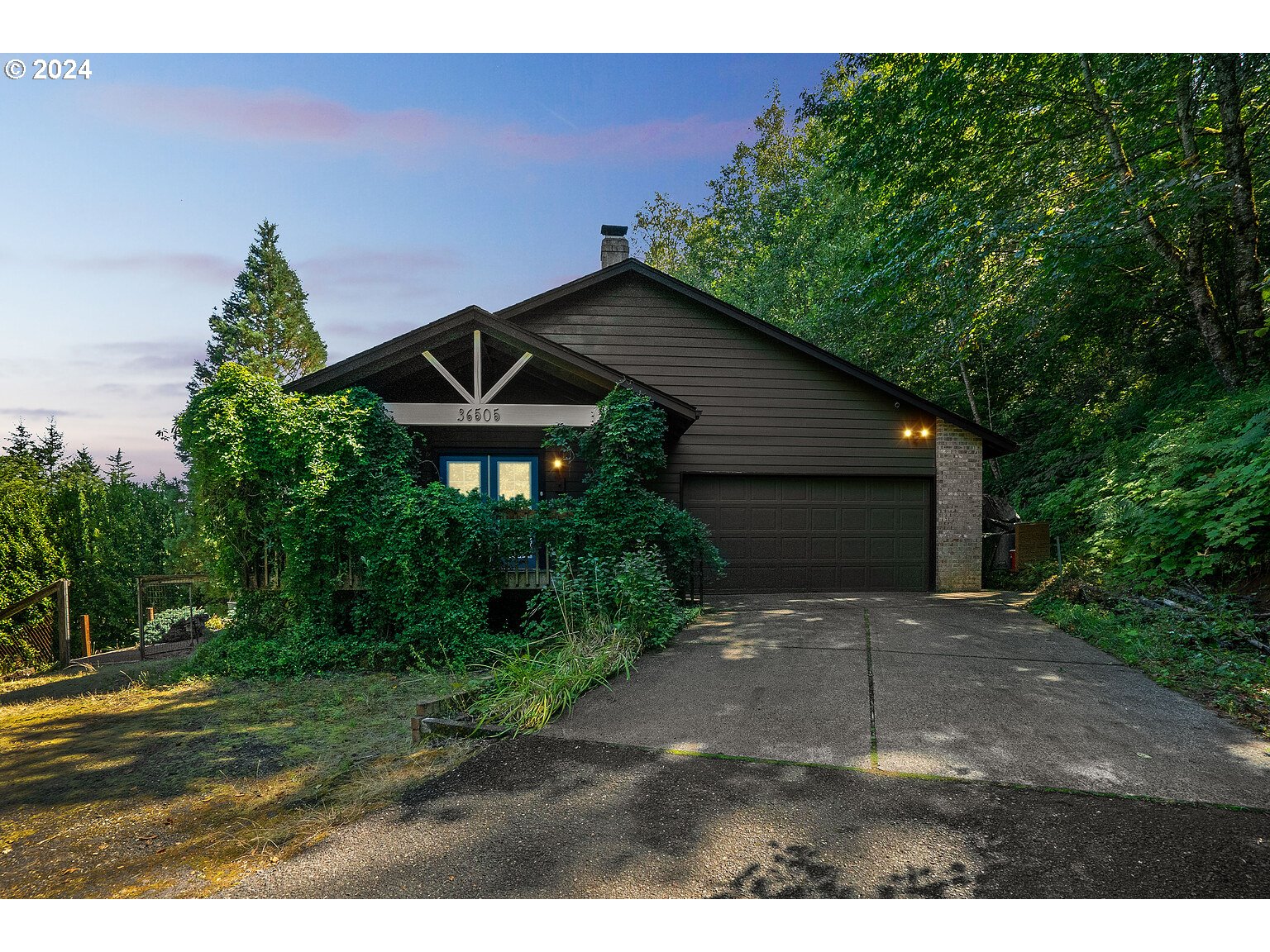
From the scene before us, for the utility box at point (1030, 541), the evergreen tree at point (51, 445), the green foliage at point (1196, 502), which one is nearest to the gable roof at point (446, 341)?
the green foliage at point (1196, 502)

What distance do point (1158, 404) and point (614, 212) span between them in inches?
432

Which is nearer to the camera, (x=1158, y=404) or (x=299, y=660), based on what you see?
(x=299, y=660)

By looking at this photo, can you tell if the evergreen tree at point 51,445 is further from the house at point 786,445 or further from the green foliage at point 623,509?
the green foliage at point 623,509

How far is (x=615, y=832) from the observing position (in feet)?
9.67

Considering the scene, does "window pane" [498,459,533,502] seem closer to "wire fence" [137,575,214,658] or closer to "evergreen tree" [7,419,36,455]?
"wire fence" [137,575,214,658]

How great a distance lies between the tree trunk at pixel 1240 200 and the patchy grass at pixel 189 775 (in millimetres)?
11871

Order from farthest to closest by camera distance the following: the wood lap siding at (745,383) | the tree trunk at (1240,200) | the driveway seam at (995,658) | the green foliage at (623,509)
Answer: the wood lap siding at (745,383) → the tree trunk at (1240,200) → the green foliage at (623,509) → the driveway seam at (995,658)

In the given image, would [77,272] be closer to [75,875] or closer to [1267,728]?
[75,875]

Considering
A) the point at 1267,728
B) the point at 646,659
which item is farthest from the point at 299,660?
the point at 1267,728

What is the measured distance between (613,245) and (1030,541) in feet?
32.8

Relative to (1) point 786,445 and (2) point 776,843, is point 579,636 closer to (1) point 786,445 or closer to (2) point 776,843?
(2) point 776,843

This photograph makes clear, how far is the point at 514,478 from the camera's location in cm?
1002

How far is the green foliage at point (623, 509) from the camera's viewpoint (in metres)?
7.21

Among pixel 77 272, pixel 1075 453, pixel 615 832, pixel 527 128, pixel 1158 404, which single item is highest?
pixel 527 128
